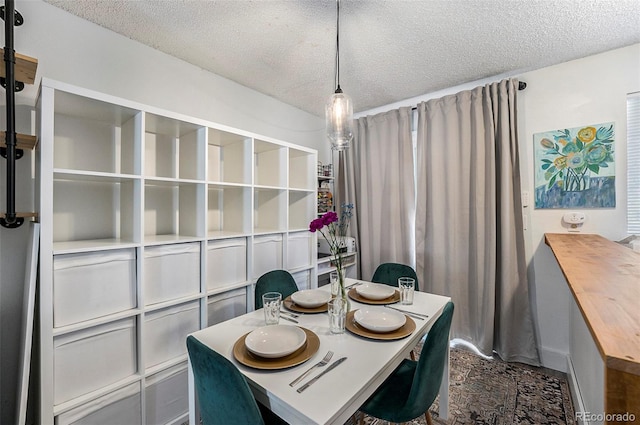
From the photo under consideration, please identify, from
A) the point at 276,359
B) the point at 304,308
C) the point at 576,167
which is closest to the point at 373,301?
the point at 304,308

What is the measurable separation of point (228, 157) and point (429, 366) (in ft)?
6.50

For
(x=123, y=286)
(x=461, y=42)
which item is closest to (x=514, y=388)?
(x=461, y=42)

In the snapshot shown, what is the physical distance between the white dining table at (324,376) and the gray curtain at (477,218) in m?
1.24

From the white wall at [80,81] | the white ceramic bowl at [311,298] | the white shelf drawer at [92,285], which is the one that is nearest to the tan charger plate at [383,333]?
the white ceramic bowl at [311,298]

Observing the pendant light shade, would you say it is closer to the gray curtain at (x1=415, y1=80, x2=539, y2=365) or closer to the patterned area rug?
the gray curtain at (x1=415, y1=80, x2=539, y2=365)

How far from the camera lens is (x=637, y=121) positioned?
1951 mm

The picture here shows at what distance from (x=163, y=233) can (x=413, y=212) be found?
90.3 inches

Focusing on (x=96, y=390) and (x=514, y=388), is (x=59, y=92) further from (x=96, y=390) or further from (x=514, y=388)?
(x=514, y=388)

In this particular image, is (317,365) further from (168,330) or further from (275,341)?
(168,330)

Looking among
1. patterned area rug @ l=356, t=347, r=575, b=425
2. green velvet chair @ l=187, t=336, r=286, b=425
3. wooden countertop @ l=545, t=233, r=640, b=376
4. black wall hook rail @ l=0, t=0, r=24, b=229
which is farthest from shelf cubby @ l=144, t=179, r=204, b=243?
wooden countertop @ l=545, t=233, r=640, b=376

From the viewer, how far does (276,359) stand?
104 centimetres

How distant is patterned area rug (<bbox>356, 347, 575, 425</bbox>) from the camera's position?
1.68m

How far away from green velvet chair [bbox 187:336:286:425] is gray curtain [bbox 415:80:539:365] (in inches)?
87.1

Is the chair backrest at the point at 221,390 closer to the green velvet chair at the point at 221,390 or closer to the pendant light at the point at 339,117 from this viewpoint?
the green velvet chair at the point at 221,390
